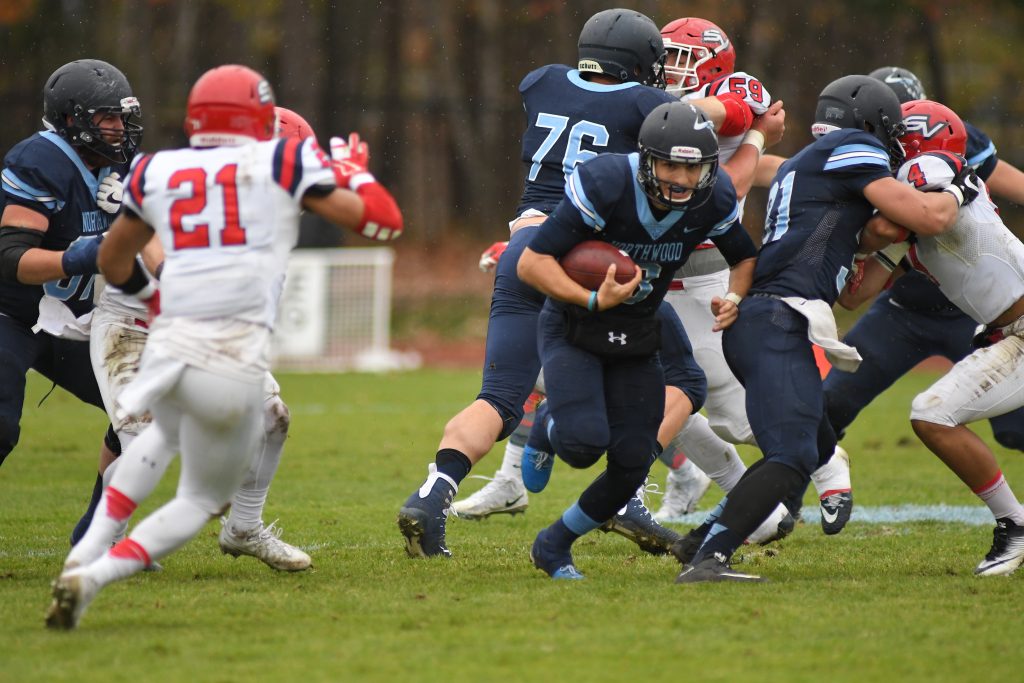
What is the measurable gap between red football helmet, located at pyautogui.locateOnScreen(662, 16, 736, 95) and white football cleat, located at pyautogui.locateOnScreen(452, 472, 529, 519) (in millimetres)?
2033

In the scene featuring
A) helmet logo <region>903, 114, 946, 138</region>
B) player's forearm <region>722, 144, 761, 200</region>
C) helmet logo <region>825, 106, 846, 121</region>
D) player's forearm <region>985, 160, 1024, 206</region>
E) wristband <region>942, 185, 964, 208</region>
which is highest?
helmet logo <region>825, 106, 846, 121</region>

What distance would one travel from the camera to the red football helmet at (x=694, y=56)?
594 centimetres

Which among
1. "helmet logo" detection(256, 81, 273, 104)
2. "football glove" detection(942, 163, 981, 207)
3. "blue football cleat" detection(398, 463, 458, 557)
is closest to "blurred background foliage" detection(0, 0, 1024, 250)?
"football glove" detection(942, 163, 981, 207)

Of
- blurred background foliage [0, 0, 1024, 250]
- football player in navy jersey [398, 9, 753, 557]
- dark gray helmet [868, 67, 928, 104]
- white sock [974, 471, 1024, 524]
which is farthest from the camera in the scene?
blurred background foliage [0, 0, 1024, 250]

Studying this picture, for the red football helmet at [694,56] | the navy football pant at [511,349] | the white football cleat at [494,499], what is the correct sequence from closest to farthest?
1. the navy football pant at [511,349]
2. the red football helmet at [694,56]
3. the white football cleat at [494,499]

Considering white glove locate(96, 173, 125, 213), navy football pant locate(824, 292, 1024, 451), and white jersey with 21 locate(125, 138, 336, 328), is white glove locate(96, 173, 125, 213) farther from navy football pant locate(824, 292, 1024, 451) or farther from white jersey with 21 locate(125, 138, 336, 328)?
navy football pant locate(824, 292, 1024, 451)

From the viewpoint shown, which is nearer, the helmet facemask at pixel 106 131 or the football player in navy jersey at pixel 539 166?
the helmet facemask at pixel 106 131

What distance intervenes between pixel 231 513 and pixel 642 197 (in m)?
1.93

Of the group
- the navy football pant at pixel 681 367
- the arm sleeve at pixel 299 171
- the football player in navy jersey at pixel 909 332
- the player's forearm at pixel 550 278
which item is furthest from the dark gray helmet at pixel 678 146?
the football player in navy jersey at pixel 909 332

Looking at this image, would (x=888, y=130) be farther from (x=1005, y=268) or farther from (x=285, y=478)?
(x=285, y=478)

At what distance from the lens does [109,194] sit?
17.0ft

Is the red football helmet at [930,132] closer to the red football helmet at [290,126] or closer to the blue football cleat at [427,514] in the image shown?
the blue football cleat at [427,514]

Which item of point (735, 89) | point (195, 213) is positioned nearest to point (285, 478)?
point (735, 89)

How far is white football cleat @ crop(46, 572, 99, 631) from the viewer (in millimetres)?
3762
